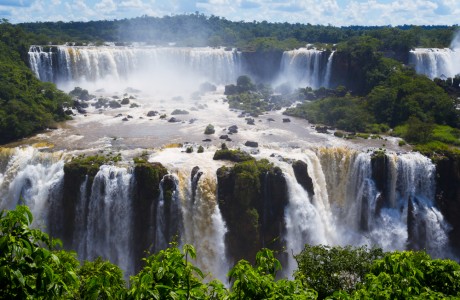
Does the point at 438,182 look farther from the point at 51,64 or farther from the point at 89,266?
the point at 51,64

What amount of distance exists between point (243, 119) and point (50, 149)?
16.6 meters

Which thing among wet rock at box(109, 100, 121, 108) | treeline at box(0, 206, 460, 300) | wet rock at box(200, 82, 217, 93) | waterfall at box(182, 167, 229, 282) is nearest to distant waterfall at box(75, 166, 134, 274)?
waterfall at box(182, 167, 229, 282)

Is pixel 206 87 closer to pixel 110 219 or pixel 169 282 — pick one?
pixel 110 219

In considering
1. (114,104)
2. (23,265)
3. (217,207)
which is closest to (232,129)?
(217,207)

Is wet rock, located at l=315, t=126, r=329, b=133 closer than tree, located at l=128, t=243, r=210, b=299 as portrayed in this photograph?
No

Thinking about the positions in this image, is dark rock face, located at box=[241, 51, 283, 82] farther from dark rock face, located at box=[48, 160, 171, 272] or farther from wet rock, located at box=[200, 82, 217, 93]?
dark rock face, located at box=[48, 160, 171, 272]

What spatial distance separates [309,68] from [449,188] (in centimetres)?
2736

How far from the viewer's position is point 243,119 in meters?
40.0

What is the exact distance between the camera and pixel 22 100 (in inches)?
1387

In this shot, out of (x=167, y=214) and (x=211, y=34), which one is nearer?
(x=167, y=214)

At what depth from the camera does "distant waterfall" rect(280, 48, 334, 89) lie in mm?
52438

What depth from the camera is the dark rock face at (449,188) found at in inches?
1139

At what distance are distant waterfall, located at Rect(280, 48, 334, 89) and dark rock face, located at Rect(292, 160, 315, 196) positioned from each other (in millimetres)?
26637

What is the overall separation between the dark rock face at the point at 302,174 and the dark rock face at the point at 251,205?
4.38 feet
